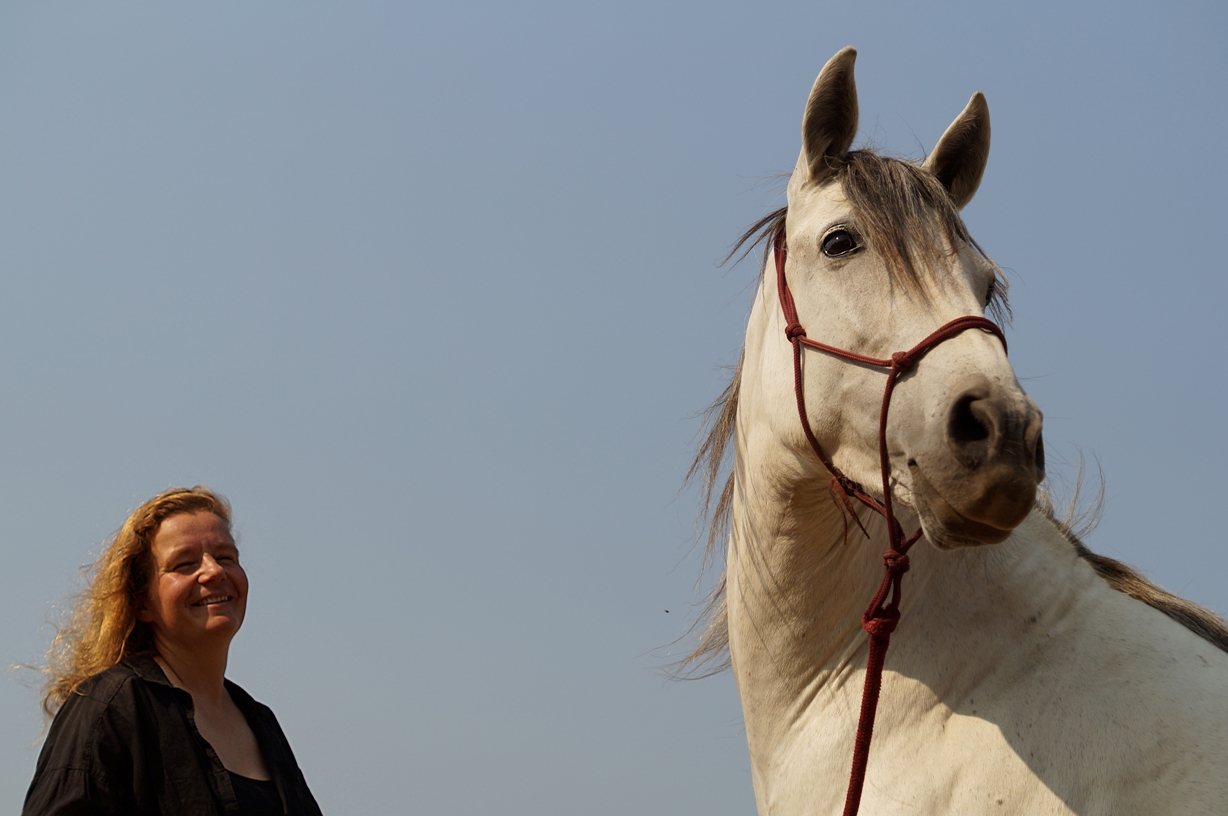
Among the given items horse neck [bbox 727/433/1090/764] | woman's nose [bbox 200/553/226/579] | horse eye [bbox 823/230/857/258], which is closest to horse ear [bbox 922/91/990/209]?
horse eye [bbox 823/230/857/258]

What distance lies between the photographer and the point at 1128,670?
275 centimetres

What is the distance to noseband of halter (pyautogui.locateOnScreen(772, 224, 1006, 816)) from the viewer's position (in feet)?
8.55

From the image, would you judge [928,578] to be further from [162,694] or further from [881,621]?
[162,694]

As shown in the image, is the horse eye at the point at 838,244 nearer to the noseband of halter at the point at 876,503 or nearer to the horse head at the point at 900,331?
the horse head at the point at 900,331

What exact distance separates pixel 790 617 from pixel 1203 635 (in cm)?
116

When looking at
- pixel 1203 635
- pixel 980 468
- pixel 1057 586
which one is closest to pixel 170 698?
pixel 980 468

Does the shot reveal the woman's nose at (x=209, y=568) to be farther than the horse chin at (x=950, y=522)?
Yes

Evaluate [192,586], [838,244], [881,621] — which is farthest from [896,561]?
[192,586]

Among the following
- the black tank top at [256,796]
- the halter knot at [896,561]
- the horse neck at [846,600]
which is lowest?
the black tank top at [256,796]

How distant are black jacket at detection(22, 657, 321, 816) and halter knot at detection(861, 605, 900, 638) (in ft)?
5.68

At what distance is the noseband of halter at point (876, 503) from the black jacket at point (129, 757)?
1.66 m

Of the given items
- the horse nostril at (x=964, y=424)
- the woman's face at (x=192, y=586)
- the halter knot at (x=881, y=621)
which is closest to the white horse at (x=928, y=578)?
the horse nostril at (x=964, y=424)

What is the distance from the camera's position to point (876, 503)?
8.98ft

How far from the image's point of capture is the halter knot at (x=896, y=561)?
279cm
